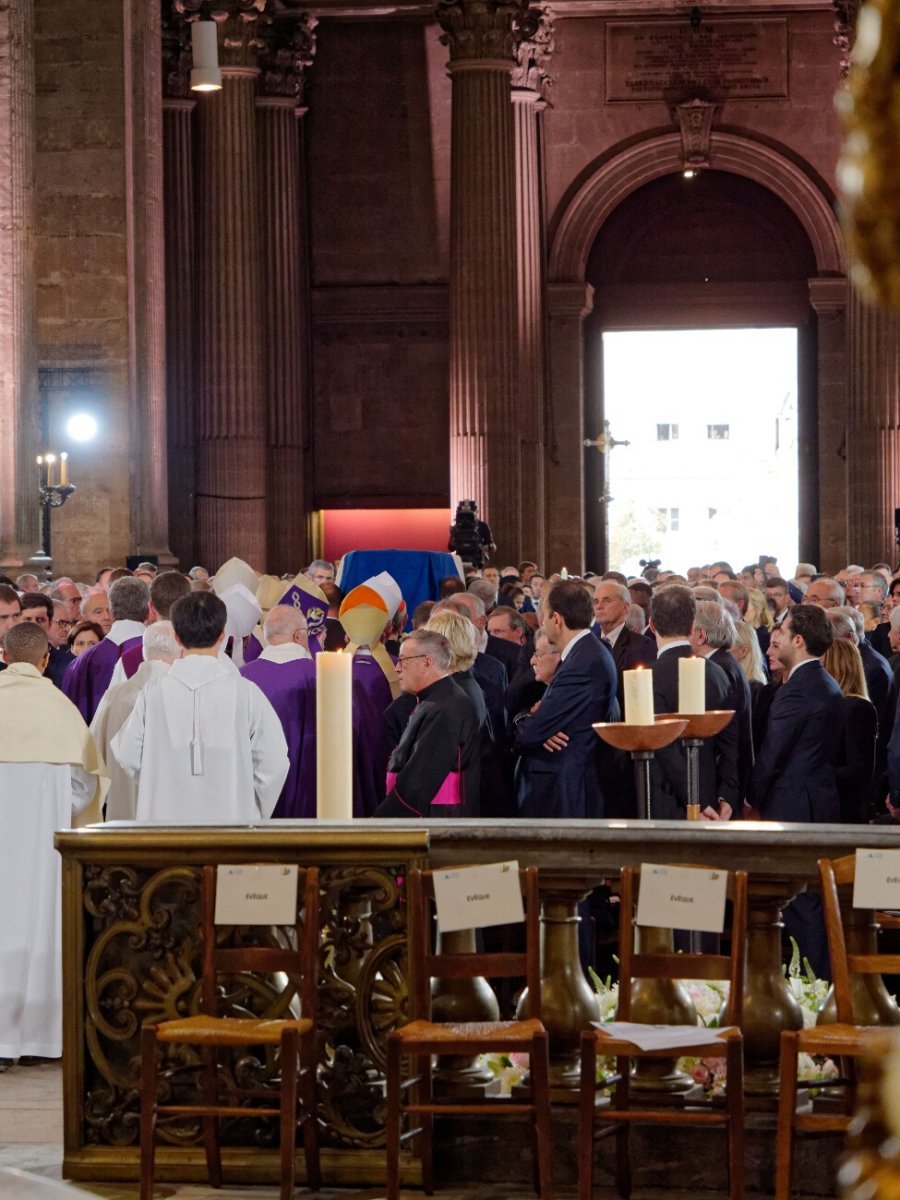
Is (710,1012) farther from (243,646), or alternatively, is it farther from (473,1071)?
(243,646)

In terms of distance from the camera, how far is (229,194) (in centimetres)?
2681

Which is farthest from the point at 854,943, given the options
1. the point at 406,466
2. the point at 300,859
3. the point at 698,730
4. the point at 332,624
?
the point at 406,466

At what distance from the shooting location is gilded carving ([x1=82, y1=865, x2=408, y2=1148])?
5652 mm

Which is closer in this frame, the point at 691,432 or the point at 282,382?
the point at 282,382

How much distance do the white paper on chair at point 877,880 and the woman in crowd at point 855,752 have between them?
3.58 m

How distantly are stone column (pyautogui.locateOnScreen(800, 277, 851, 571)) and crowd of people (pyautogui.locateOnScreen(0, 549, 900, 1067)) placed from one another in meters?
24.4

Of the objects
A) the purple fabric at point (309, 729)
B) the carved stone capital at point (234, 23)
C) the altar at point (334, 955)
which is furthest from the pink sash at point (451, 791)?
the carved stone capital at point (234, 23)

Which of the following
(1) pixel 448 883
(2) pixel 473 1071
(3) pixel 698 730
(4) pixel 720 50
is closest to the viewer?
(1) pixel 448 883

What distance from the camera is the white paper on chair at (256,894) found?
542cm

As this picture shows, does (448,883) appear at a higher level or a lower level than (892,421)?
lower

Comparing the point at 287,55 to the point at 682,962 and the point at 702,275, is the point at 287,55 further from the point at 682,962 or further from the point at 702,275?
the point at 682,962

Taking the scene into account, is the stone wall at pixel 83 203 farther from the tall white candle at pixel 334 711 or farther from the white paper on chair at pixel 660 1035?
the white paper on chair at pixel 660 1035

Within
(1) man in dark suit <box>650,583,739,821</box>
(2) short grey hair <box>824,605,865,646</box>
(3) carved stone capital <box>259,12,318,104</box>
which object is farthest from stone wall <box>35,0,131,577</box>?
(3) carved stone capital <box>259,12,318,104</box>

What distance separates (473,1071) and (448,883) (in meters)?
0.79
